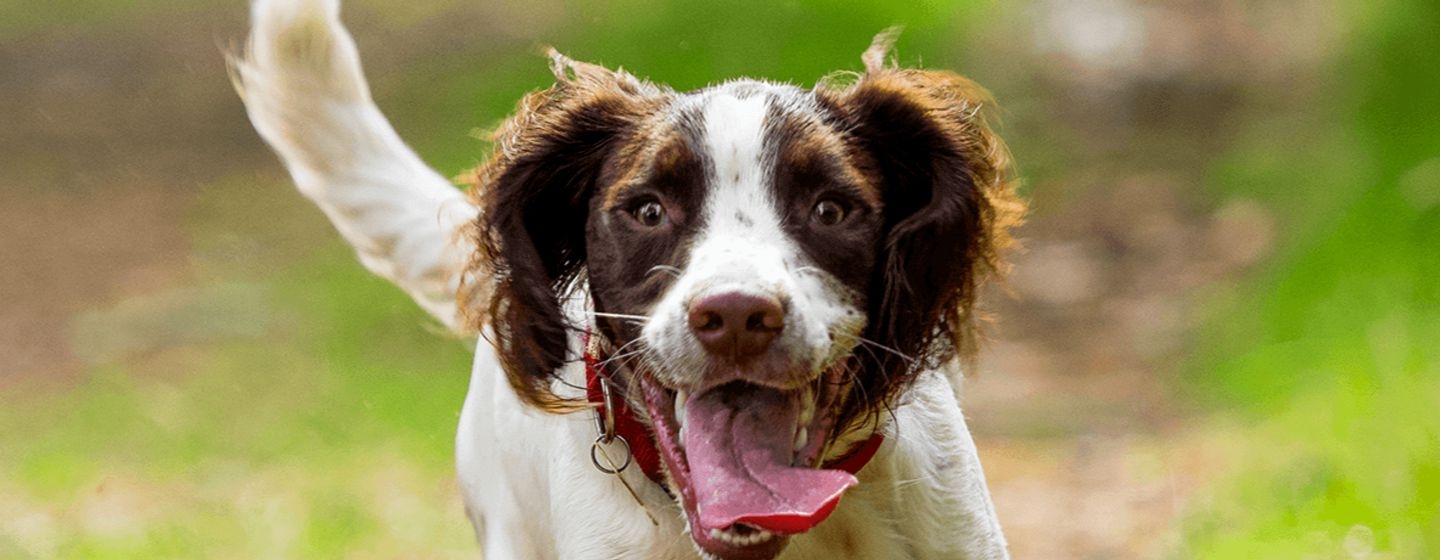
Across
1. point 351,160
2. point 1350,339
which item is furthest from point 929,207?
point 1350,339

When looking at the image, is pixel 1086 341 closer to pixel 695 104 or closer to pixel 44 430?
pixel 44 430

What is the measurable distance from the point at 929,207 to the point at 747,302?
15.4 inches

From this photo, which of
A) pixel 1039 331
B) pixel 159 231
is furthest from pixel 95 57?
pixel 1039 331

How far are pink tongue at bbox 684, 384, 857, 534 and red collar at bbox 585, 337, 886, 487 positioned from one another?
15cm

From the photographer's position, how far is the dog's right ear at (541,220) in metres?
3.04

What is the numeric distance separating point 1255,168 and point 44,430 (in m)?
5.00

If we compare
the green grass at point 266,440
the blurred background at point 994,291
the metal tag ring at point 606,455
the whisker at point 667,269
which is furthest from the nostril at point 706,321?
the green grass at point 266,440

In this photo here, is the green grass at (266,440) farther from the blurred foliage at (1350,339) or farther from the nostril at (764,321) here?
the nostril at (764,321)

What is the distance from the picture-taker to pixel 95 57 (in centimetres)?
1347

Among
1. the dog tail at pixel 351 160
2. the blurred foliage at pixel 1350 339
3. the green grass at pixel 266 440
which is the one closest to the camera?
the dog tail at pixel 351 160

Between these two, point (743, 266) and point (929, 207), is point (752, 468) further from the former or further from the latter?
point (929, 207)

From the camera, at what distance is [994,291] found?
10.7ft

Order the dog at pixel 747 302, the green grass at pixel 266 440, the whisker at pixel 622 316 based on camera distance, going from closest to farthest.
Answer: the dog at pixel 747 302 → the whisker at pixel 622 316 → the green grass at pixel 266 440

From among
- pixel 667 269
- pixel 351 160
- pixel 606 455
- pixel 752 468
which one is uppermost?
pixel 667 269
